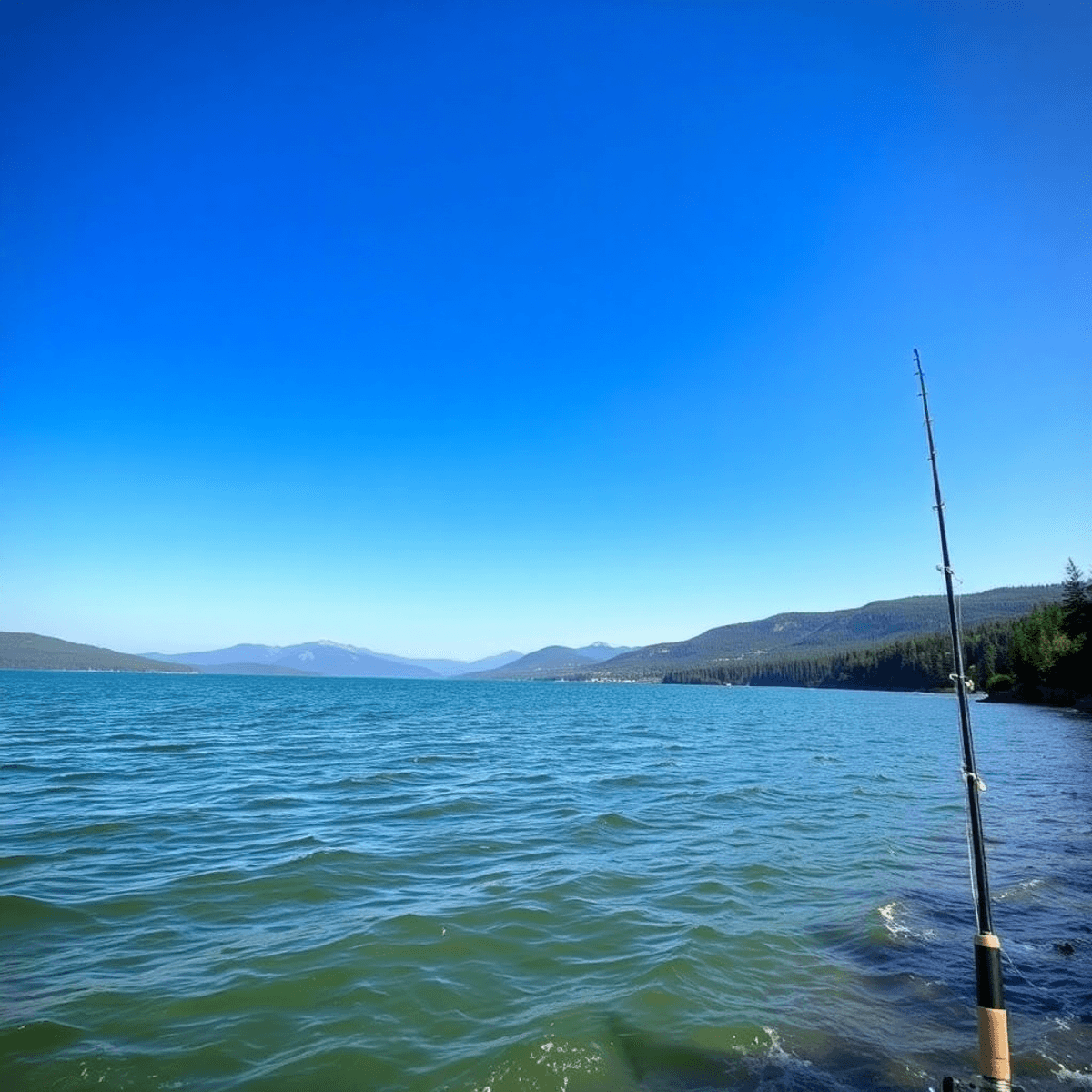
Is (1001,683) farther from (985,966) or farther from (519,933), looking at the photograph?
(985,966)

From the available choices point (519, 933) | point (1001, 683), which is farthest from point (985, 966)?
point (1001, 683)

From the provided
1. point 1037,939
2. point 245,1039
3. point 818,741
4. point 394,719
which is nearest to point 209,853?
point 245,1039

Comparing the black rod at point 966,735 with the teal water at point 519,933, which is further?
the teal water at point 519,933

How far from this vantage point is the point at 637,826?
703 inches

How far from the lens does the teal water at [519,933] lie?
721 cm

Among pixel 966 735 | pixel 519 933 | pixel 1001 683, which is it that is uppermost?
pixel 966 735

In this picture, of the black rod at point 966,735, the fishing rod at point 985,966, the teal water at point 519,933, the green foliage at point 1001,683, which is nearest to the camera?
the fishing rod at point 985,966

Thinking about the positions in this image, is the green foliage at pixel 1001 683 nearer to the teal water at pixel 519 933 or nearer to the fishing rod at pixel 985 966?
the teal water at pixel 519 933

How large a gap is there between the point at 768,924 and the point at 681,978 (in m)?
2.87

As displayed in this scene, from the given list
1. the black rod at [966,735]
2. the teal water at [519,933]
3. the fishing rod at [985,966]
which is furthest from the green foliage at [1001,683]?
the fishing rod at [985,966]

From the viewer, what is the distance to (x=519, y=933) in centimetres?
1060

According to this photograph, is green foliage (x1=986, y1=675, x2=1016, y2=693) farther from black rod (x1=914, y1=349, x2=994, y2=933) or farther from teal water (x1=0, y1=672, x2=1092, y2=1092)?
black rod (x1=914, y1=349, x2=994, y2=933)

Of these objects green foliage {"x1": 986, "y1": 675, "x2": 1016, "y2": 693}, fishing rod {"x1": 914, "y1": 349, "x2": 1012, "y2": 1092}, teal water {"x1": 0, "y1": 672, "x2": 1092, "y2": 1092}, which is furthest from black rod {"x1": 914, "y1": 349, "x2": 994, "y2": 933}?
green foliage {"x1": 986, "y1": 675, "x2": 1016, "y2": 693}

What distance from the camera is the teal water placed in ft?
23.6
